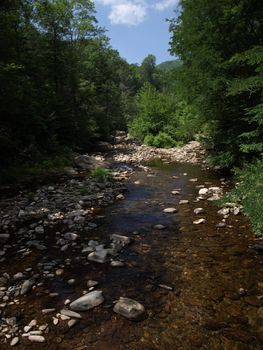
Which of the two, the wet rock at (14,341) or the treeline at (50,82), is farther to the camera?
the treeline at (50,82)

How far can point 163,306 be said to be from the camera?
4.32m

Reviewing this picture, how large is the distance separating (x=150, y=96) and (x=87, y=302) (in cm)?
2530

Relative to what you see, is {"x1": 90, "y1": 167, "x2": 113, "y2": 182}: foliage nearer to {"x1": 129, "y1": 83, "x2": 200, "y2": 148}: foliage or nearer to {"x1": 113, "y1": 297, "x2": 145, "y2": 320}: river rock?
{"x1": 113, "y1": 297, "x2": 145, "y2": 320}: river rock

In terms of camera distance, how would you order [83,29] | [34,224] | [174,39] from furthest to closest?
[83,29]
[174,39]
[34,224]

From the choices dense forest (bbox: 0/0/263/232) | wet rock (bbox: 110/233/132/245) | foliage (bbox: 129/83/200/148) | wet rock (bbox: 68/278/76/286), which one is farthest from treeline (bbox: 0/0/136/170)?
wet rock (bbox: 68/278/76/286)

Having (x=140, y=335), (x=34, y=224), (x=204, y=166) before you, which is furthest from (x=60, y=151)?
(x=140, y=335)

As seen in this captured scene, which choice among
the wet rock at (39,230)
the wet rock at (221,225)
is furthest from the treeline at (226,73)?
the wet rock at (39,230)

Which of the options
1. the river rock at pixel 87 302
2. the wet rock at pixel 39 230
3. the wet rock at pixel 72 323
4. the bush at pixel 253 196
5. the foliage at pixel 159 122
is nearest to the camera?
the wet rock at pixel 72 323

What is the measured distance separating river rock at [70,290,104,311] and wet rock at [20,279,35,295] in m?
0.85

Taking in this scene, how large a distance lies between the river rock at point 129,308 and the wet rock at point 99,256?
137 centimetres

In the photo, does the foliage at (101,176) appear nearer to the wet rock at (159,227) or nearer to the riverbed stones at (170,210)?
the riverbed stones at (170,210)

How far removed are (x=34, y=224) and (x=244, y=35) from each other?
30.6 feet

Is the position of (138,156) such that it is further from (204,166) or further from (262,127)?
(262,127)

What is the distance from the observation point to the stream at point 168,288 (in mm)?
3699
